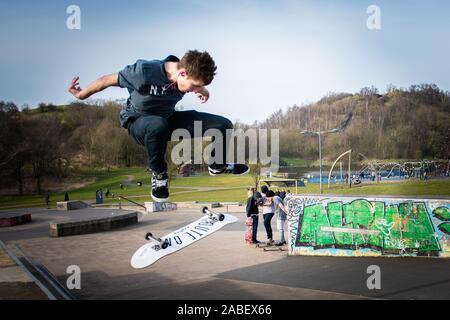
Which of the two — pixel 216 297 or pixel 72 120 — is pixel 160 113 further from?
pixel 72 120

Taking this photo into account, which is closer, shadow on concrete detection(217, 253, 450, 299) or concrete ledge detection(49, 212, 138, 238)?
shadow on concrete detection(217, 253, 450, 299)

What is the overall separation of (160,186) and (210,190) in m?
31.8

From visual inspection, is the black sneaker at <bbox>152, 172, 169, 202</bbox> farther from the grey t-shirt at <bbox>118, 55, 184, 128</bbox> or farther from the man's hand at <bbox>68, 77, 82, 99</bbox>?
the man's hand at <bbox>68, 77, 82, 99</bbox>

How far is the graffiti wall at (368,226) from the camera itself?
1316 cm

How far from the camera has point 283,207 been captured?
46.8 feet

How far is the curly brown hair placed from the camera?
15.9 feet

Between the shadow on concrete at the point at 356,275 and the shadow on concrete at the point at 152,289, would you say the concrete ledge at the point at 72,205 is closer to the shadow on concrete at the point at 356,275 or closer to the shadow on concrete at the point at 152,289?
the shadow on concrete at the point at 152,289

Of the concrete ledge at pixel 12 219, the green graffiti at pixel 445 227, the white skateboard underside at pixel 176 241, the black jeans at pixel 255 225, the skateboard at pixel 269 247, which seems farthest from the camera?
the concrete ledge at pixel 12 219

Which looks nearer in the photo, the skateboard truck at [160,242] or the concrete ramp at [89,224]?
the skateboard truck at [160,242]

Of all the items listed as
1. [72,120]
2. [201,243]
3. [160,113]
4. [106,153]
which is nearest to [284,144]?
[201,243]

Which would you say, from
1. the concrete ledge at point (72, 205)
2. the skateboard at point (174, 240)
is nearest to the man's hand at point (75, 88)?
the skateboard at point (174, 240)

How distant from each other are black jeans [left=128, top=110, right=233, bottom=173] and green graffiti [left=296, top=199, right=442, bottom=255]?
8.85m

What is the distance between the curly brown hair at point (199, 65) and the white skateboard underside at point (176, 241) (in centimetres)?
341

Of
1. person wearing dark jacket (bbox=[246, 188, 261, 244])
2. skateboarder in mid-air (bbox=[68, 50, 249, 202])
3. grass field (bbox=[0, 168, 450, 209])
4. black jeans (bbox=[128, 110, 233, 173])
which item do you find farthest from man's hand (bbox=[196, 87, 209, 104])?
grass field (bbox=[0, 168, 450, 209])
